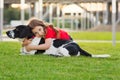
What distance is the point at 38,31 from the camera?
8891mm

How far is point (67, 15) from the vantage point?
61.8 m

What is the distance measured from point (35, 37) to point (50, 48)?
1.19 feet

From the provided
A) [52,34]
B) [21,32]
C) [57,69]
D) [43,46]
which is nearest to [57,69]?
[57,69]

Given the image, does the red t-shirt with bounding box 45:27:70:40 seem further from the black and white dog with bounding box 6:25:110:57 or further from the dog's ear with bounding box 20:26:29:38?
the dog's ear with bounding box 20:26:29:38

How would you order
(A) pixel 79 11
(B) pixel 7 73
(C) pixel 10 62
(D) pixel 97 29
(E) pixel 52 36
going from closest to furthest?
1. (B) pixel 7 73
2. (C) pixel 10 62
3. (E) pixel 52 36
4. (D) pixel 97 29
5. (A) pixel 79 11

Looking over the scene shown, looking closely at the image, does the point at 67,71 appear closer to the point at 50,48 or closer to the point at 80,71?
the point at 80,71

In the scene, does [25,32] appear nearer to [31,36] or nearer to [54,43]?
[31,36]

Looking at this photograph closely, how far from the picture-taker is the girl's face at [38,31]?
29.0 feet

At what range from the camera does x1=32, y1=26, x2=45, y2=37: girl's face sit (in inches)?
348

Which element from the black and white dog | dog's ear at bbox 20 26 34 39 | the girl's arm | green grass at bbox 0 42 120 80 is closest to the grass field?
green grass at bbox 0 42 120 80

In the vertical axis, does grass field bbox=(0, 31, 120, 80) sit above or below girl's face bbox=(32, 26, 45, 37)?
below

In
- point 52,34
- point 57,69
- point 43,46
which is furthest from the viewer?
point 52,34

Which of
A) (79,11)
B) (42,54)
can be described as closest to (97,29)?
(79,11)

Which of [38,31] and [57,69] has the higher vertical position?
[38,31]
